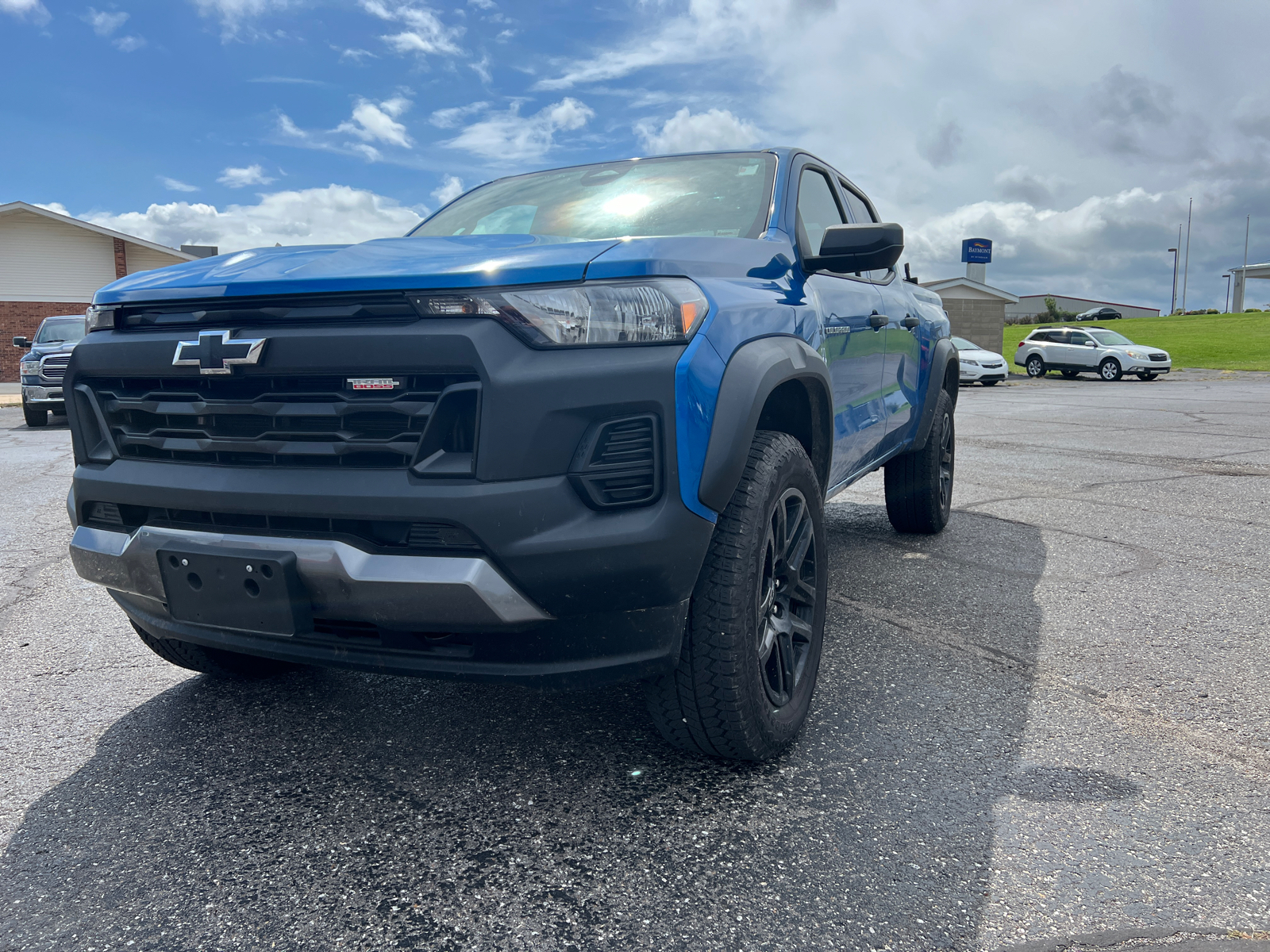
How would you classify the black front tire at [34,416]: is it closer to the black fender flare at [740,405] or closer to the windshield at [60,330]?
the windshield at [60,330]

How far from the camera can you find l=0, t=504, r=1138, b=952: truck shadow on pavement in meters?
1.88

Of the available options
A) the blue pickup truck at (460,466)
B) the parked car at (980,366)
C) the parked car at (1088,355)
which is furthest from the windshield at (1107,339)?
the blue pickup truck at (460,466)

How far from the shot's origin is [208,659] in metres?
2.97

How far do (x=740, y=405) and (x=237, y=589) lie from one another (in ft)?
3.92

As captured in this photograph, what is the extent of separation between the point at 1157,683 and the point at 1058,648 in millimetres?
397

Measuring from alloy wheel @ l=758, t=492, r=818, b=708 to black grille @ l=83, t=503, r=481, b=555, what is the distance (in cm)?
80

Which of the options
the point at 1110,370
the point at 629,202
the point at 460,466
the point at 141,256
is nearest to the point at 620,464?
the point at 460,466

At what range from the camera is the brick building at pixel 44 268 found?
28844 mm

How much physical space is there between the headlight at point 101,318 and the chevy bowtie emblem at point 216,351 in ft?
1.09

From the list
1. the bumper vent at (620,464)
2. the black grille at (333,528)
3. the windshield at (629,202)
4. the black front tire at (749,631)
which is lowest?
the black front tire at (749,631)

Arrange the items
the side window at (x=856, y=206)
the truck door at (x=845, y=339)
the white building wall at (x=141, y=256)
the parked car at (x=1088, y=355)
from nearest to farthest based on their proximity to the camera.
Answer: the truck door at (x=845, y=339)
the side window at (x=856, y=206)
the parked car at (x=1088, y=355)
the white building wall at (x=141, y=256)

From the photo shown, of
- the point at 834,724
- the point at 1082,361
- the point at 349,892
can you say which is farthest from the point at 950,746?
the point at 1082,361

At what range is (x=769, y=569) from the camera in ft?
8.35

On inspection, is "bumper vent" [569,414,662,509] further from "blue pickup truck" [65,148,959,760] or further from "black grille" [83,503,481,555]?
"black grille" [83,503,481,555]
